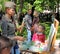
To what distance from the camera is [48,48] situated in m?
6.06

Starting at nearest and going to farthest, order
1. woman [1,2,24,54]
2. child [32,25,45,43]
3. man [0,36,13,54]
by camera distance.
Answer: man [0,36,13,54] < woman [1,2,24,54] < child [32,25,45,43]

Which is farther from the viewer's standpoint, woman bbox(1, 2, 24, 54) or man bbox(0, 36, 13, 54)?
woman bbox(1, 2, 24, 54)

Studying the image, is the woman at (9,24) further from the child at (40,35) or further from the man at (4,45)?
the man at (4,45)

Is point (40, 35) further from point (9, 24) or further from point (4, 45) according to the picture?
point (4, 45)

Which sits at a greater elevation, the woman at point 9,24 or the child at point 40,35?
the woman at point 9,24

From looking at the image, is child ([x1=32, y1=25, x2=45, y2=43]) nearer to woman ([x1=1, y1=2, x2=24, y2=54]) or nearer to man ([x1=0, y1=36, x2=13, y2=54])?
woman ([x1=1, y1=2, x2=24, y2=54])

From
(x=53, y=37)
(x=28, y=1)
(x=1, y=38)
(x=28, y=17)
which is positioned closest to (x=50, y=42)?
(x=53, y=37)

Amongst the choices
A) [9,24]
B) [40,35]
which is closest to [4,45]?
[9,24]

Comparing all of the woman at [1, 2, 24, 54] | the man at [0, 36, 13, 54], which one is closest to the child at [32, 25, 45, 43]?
the woman at [1, 2, 24, 54]

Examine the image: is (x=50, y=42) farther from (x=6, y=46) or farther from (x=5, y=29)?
(x=6, y=46)

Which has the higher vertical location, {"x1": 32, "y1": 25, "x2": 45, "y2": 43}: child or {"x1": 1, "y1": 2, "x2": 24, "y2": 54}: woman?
{"x1": 1, "y1": 2, "x2": 24, "y2": 54}: woman

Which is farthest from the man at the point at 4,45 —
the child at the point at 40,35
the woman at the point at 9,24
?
the child at the point at 40,35

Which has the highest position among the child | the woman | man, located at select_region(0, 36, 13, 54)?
man, located at select_region(0, 36, 13, 54)

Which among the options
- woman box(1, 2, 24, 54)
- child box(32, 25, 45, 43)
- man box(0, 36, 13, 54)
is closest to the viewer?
man box(0, 36, 13, 54)
